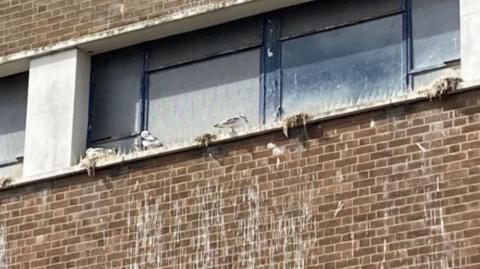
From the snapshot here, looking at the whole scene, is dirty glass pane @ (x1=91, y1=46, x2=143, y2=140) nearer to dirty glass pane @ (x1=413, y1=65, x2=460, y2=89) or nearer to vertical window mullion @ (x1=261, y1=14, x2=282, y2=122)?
vertical window mullion @ (x1=261, y1=14, x2=282, y2=122)

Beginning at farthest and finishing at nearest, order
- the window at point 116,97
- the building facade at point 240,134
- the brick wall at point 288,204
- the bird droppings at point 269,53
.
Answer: the window at point 116,97 < the bird droppings at point 269,53 < the building facade at point 240,134 < the brick wall at point 288,204

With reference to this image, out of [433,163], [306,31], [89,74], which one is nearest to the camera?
[433,163]

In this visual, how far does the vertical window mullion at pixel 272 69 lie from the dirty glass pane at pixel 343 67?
0.06 meters

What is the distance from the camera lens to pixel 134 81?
15.8 metres

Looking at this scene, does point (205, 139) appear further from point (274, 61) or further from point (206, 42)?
point (206, 42)

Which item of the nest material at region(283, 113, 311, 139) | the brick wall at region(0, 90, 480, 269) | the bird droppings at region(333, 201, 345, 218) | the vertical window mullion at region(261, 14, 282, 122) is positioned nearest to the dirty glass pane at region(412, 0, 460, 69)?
the brick wall at region(0, 90, 480, 269)

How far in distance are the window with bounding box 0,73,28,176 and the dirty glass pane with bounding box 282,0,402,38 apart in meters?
2.80

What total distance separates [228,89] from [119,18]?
1.33 m

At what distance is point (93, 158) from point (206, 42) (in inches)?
58.1

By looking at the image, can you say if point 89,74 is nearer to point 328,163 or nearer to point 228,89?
point 228,89

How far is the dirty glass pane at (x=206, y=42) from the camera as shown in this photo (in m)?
15.3

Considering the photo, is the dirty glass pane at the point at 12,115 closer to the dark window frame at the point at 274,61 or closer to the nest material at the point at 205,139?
the dark window frame at the point at 274,61

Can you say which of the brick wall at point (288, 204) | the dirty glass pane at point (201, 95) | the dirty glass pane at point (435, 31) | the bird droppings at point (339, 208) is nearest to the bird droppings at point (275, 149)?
the brick wall at point (288, 204)

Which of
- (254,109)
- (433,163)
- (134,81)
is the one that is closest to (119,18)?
(134,81)
